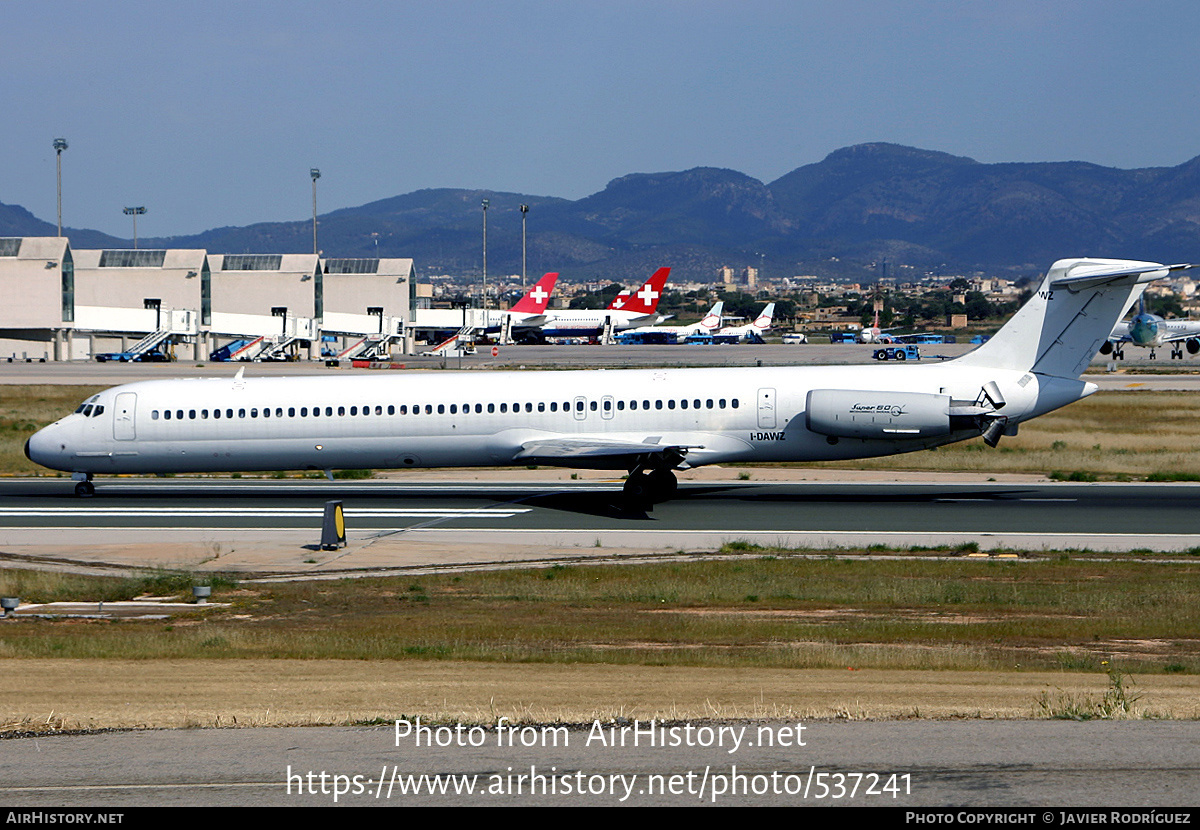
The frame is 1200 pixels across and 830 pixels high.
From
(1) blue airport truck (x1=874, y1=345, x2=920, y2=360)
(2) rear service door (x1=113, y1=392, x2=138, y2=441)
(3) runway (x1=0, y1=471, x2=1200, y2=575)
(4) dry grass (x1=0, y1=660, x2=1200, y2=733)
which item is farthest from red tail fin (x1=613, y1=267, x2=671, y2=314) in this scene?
(4) dry grass (x1=0, y1=660, x2=1200, y2=733)

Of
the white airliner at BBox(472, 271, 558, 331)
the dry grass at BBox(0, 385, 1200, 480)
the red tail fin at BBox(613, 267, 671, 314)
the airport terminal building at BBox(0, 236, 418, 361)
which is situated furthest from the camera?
the white airliner at BBox(472, 271, 558, 331)

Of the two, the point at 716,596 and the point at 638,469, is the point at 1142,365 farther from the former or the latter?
the point at 716,596

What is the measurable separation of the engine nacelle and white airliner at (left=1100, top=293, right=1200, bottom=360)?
58.9m

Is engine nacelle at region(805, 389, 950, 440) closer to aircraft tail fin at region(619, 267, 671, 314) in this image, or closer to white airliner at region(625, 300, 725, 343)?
aircraft tail fin at region(619, 267, 671, 314)

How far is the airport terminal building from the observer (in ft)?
312

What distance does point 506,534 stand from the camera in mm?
25812

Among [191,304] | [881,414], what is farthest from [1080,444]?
[191,304]

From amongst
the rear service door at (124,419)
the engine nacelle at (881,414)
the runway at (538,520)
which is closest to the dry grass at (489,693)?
the runway at (538,520)

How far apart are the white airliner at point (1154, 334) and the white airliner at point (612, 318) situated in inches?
2012

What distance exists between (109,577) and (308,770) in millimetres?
13512
